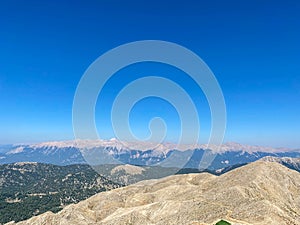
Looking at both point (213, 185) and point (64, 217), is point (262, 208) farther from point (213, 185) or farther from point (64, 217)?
point (64, 217)

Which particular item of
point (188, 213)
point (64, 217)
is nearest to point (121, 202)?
point (64, 217)

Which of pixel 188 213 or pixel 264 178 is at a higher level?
pixel 264 178

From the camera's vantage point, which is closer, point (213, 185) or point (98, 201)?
point (213, 185)

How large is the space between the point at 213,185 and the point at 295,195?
37.1 meters

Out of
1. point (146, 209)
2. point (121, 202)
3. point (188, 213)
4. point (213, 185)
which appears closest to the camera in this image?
point (188, 213)

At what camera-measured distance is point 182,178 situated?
647 feet

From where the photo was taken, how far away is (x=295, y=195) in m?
138

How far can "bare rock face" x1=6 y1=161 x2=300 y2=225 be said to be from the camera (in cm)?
9362

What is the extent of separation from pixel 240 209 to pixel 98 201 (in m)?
103

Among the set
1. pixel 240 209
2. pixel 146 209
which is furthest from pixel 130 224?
pixel 240 209

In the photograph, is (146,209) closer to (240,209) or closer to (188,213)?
(188,213)

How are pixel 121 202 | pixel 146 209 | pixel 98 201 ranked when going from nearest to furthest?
pixel 146 209 < pixel 121 202 < pixel 98 201

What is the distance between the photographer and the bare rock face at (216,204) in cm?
9362

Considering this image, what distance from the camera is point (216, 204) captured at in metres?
106
